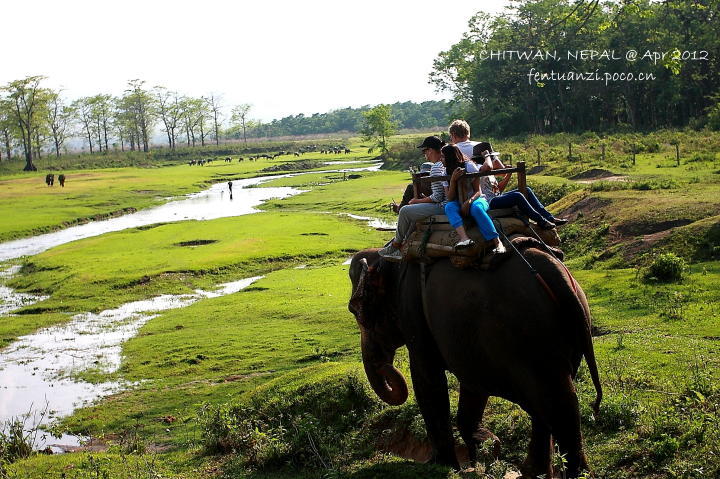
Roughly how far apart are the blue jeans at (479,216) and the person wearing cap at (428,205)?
1.54 ft

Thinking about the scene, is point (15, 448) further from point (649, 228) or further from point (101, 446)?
point (649, 228)

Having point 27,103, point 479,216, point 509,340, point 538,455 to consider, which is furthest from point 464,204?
point 27,103

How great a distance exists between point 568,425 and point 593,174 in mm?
27775

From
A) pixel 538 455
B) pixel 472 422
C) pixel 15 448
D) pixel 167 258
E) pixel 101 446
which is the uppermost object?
pixel 538 455

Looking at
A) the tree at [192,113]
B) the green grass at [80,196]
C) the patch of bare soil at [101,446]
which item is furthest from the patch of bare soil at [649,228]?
the tree at [192,113]

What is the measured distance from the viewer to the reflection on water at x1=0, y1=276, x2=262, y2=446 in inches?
552

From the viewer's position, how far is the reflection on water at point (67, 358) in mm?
14016

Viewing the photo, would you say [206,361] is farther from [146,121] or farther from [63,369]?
[146,121]

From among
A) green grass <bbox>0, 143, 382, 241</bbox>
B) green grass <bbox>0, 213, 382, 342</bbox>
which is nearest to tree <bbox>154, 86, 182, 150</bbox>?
green grass <bbox>0, 143, 382, 241</bbox>

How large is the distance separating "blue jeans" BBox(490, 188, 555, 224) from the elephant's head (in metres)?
1.51

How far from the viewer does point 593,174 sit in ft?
104

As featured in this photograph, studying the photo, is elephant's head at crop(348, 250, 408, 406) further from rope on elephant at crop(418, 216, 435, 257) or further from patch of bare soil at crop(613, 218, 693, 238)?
patch of bare soil at crop(613, 218, 693, 238)

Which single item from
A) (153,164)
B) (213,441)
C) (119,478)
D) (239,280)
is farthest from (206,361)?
(153,164)

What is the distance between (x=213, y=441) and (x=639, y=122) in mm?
59992
